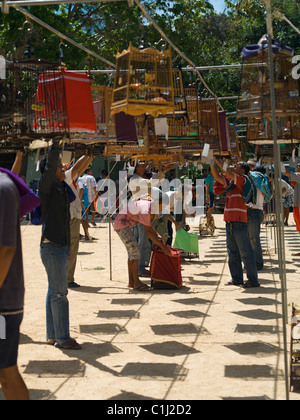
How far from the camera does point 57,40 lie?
2105 cm

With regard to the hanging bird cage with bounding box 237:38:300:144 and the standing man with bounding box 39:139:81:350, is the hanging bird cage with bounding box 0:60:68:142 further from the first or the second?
the hanging bird cage with bounding box 237:38:300:144

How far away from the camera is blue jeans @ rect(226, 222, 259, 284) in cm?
955

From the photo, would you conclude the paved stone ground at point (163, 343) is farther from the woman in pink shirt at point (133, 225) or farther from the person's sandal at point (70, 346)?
the woman in pink shirt at point (133, 225)

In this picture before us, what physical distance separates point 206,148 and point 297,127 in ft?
3.76

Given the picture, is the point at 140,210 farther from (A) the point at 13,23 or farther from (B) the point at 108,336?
(A) the point at 13,23

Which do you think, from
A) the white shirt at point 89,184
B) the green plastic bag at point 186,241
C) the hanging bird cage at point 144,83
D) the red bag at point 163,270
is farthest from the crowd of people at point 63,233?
the white shirt at point 89,184

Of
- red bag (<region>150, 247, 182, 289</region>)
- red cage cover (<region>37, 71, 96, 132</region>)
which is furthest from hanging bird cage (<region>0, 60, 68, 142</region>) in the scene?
red bag (<region>150, 247, 182, 289</region>)

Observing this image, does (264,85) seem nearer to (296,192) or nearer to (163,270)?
(163,270)

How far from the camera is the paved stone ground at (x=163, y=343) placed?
5.02 m

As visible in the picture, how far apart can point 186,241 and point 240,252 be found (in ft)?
10.9

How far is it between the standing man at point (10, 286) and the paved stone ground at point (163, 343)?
1.13m

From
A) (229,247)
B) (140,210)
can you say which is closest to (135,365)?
(140,210)

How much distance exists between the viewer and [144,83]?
6.45 metres

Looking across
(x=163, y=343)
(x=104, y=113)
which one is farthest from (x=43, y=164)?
(x=163, y=343)
